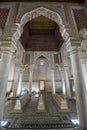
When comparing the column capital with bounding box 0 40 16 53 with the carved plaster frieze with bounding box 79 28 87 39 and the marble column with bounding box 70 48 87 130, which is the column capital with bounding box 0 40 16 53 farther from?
the carved plaster frieze with bounding box 79 28 87 39

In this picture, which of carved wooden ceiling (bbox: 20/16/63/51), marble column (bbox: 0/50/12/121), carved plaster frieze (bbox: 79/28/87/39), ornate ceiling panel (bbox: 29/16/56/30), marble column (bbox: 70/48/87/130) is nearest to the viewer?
marble column (bbox: 70/48/87/130)

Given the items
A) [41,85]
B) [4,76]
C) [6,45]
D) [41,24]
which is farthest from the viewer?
[41,85]

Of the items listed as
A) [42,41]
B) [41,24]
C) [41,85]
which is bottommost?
[41,85]

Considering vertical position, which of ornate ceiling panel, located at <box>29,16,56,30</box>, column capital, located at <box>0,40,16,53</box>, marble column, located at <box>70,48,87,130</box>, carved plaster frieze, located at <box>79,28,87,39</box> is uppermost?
ornate ceiling panel, located at <box>29,16,56,30</box>

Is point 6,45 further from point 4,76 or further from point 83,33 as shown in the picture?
point 83,33

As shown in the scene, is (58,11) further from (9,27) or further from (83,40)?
(9,27)

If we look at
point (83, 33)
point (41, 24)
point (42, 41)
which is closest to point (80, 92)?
point (83, 33)

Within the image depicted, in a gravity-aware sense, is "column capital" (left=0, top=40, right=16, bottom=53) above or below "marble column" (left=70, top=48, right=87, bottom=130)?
above

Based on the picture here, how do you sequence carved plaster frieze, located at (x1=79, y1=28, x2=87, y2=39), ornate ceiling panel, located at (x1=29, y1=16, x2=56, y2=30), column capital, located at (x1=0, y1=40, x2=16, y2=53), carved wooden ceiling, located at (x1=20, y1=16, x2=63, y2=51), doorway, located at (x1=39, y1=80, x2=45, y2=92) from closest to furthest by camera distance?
column capital, located at (x1=0, y1=40, x2=16, y2=53)
carved plaster frieze, located at (x1=79, y1=28, x2=87, y2=39)
ornate ceiling panel, located at (x1=29, y1=16, x2=56, y2=30)
carved wooden ceiling, located at (x1=20, y1=16, x2=63, y2=51)
doorway, located at (x1=39, y1=80, x2=45, y2=92)

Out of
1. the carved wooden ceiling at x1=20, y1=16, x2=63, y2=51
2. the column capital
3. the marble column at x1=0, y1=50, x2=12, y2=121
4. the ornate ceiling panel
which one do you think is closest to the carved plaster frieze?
the column capital

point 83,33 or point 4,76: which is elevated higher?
point 83,33

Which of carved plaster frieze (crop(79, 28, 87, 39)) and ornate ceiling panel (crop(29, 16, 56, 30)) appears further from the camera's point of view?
ornate ceiling panel (crop(29, 16, 56, 30))

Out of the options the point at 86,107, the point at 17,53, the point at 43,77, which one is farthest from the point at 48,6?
the point at 43,77

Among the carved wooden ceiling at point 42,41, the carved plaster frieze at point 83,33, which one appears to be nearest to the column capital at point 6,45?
the carved plaster frieze at point 83,33
